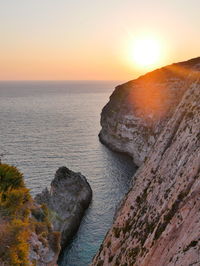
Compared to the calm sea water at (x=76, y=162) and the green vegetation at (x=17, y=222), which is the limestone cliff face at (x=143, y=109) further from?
the green vegetation at (x=17, y=222)

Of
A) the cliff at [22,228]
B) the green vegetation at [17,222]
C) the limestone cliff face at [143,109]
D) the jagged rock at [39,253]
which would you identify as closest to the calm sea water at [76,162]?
the limestone cliff face at [143,109]

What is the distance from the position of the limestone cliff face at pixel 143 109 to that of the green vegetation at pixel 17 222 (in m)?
66.6

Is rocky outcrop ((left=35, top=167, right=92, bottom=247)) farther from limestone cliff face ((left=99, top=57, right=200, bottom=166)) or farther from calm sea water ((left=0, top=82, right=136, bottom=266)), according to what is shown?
limestone cliff face ((left=99, top=57, right=200, bottom=166))

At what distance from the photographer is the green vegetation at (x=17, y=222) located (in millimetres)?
25202

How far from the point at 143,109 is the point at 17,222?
3592 inches

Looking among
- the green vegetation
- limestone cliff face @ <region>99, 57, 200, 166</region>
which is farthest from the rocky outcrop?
limestone cliff face @ <region>99, 57, 200, 166</region>

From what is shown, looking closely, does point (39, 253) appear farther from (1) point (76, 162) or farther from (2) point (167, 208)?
(1) point (76, 162)

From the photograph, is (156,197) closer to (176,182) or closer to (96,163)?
(176,182)

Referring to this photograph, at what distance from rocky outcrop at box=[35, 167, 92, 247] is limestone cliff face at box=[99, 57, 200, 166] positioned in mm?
→ 29247

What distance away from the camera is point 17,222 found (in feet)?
89.2

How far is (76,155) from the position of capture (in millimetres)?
107875

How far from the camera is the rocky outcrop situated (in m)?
62.1

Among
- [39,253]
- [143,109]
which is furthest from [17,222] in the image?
[143,109]

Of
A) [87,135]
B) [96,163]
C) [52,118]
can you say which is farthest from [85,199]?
[52,118]
